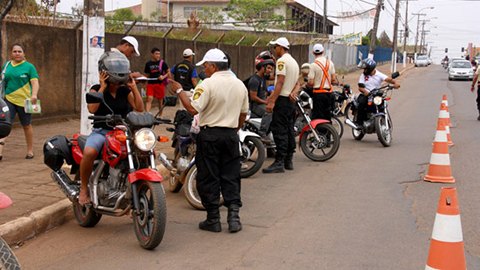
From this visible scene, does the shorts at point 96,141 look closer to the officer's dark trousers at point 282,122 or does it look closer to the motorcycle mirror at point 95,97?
the motorcycle mirror at point 95,97

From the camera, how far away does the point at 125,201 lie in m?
5.34

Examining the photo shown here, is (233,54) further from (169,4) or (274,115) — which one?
(169,4)

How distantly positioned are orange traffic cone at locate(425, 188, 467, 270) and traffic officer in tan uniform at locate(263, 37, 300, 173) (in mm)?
4839

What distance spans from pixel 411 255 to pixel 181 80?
8.22 meters

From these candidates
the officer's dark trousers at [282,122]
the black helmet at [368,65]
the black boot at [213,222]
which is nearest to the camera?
the black boot at [213,222]

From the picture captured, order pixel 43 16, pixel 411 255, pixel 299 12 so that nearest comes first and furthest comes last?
pixel 411 255
pixel 43 16
pixel 299 12

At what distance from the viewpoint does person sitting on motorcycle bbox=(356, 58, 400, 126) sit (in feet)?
38.3

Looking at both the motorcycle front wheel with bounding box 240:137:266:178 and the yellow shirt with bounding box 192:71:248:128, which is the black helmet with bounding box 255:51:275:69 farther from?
the yellow shirt with bounding box 192:71:248:128

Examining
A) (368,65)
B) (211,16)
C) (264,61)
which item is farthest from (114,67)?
(211,16)

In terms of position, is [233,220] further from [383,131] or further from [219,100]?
[383,131]

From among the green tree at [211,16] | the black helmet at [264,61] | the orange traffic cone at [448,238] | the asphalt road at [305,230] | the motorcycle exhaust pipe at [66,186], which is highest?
the green tree at [211,16]

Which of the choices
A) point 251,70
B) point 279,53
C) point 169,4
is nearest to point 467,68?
point 251,70

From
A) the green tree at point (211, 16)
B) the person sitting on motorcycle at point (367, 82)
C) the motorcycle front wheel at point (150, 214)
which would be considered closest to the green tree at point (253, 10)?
the green tree at point (211, 16)

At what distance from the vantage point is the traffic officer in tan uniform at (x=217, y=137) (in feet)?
18.9
